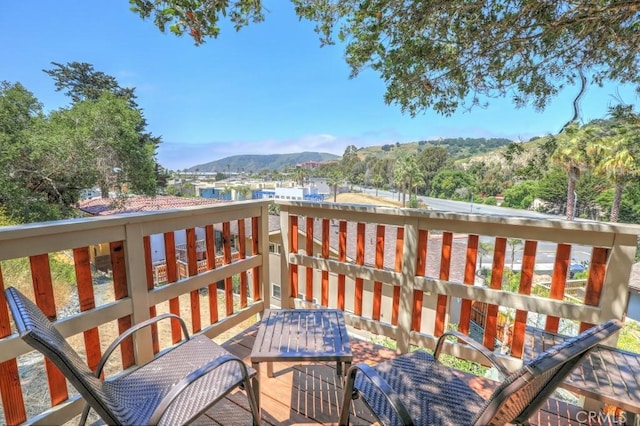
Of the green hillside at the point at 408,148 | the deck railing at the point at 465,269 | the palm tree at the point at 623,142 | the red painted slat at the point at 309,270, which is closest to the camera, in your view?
the deck railing at the point at 465,269

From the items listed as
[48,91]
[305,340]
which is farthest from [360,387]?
[48,91]

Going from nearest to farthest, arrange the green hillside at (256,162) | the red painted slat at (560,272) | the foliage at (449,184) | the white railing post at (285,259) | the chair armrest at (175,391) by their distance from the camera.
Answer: the chair armrest at (175,391)
the red painted slat at (560,272)
the white railing post at (285,259)
the foliage at (449,184)
the green hillside at (256,162)

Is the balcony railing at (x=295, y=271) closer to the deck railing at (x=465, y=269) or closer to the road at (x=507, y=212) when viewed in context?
the deck railing at (x=465, y=269)

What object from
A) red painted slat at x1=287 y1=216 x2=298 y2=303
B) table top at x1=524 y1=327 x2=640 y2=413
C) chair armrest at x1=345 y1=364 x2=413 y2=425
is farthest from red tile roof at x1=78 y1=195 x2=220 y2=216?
table top at x1=524 y1=327 x2=640 y2=413

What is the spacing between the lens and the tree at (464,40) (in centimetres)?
247

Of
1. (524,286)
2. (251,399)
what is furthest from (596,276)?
(251,399)

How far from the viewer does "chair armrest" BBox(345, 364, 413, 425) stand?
110 centimetres

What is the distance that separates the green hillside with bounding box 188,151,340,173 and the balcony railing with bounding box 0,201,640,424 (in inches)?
2190

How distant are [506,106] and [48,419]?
490 centimetres

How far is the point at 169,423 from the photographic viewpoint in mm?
1233

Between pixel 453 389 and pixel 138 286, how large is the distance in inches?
79.9

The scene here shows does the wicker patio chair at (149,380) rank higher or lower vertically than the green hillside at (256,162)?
lower

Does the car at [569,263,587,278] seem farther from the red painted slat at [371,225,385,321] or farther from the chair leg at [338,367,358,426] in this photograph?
the chair leg at [338,367,358,426]

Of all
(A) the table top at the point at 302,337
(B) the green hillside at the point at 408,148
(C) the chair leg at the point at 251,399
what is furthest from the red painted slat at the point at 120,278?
(B) the green hillside at the point at 408,148
